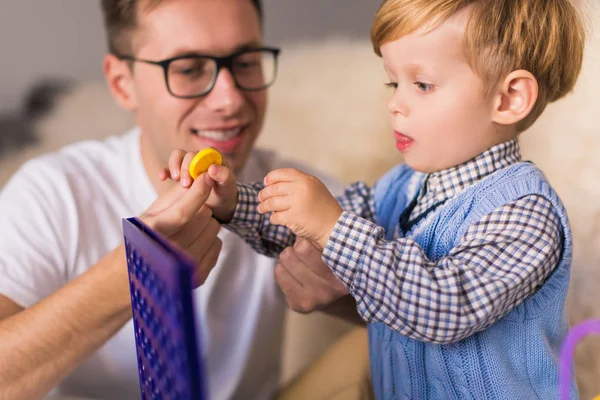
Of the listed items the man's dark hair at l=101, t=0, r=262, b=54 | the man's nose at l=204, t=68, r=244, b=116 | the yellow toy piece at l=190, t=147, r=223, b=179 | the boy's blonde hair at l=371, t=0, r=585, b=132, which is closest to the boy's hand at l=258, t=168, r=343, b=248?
the yellow toy piece at l=190, t=147, r=223, b=179

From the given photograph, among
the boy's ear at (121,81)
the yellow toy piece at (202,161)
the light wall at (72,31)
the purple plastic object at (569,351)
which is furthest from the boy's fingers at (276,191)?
the light wall at (72,31)

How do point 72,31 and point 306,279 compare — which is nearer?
point 306,279

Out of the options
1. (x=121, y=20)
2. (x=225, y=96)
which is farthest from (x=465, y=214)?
(x=121, y=20)

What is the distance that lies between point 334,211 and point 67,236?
0.59 metres

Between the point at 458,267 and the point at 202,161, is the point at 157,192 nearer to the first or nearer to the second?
the point at 202,161

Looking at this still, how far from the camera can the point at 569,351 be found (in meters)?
0.72

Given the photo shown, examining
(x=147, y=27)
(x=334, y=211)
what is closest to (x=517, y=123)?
(x=334, y=211)

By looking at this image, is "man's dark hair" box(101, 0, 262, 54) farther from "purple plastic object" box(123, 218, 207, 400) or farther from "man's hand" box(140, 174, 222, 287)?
"purple plastic object" box(123, 218, 207, 400)

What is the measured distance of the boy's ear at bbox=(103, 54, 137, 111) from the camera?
127cm

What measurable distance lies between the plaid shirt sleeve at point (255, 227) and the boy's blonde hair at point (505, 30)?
0.28 meters

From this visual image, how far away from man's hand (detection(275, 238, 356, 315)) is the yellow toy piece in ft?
0.51

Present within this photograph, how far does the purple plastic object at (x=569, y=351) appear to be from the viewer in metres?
0.69

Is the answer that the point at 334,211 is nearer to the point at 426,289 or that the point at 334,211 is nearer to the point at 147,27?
the point at 426,289

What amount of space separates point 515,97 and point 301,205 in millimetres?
291
